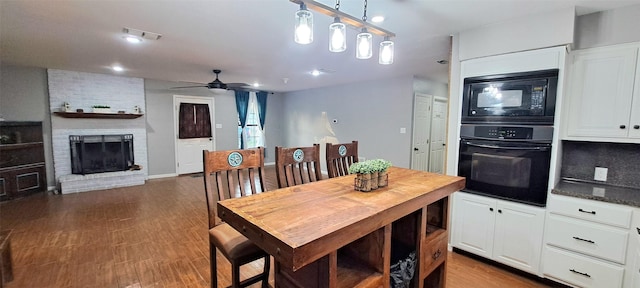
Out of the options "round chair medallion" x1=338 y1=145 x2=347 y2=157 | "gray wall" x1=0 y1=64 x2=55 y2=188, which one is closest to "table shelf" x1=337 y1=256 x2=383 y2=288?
"round chair medallion" x1=338 y1=145 x2=347 y2=157

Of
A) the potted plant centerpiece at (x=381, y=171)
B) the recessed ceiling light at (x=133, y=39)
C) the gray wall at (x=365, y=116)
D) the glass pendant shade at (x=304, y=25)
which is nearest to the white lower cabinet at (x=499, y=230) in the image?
the potted plant centerpiece at (x=381, y=171)

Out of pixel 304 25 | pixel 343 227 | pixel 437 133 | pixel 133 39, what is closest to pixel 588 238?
pixel 343 227

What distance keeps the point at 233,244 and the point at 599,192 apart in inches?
110

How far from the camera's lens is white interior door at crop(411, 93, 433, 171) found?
5.19m

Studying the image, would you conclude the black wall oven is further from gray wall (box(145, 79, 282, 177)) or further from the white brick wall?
the white brick wall

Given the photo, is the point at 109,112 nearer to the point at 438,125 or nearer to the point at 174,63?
the point at 174,63

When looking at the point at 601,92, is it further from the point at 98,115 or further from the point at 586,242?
the point at 98,115

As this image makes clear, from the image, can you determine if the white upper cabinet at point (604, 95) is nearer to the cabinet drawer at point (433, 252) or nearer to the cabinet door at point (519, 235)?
the cabinet door at point (519, 235)

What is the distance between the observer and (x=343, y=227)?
3.49 feet

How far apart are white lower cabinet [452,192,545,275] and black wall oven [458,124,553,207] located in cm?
8

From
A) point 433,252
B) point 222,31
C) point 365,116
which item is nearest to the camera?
point 433,252

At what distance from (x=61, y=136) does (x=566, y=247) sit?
755 cm

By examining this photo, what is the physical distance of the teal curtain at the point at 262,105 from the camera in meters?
7.64

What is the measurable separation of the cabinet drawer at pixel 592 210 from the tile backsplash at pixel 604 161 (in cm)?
52
